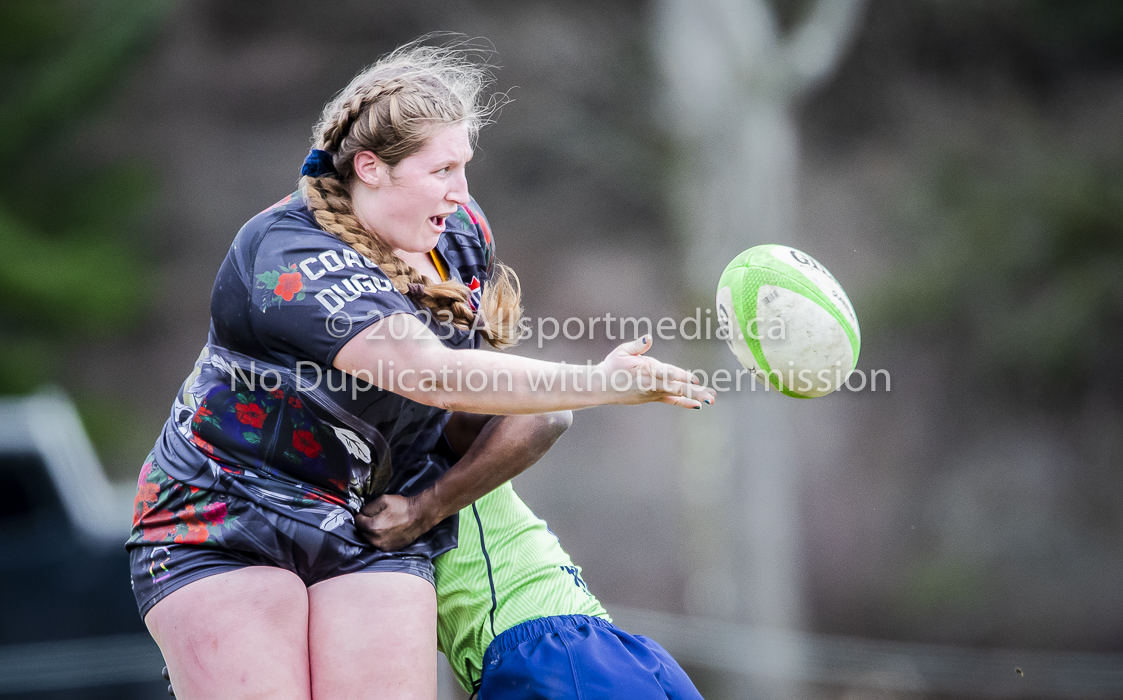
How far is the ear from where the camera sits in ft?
6.36

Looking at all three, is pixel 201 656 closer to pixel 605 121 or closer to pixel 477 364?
pixel 477 364

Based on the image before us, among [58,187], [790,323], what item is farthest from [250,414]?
[58,187]

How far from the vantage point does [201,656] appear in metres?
1.84

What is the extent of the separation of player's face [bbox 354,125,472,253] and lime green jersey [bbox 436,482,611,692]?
0.66m

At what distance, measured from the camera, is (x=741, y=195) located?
7160mm

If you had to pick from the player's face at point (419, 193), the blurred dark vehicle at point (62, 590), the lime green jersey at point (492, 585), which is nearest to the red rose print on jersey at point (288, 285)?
the player's face at point (419, 193)

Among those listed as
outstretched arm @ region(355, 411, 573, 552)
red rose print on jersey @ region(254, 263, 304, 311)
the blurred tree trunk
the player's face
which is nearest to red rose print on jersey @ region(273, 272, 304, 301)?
red rose print on jersey @ region(254, 263, 304, 311)

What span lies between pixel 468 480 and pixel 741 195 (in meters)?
5.44

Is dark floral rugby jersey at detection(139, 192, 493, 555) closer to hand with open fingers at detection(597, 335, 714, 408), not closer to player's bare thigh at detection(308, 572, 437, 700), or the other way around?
player's bare thigh at detection(308, 572, 437, 700)

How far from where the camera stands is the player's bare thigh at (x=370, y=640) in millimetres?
1880

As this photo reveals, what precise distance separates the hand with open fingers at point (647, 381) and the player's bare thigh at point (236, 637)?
2.47 ft

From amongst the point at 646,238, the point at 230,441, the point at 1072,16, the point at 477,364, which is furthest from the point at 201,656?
the point at 1072,16

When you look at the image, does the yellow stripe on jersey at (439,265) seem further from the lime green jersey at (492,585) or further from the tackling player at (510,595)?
the lime green jersey at (492,585)

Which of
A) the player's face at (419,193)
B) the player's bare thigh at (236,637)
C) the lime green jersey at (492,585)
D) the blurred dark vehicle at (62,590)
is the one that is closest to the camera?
the player's bare thigh at (236,637)
